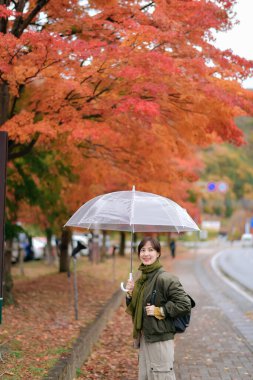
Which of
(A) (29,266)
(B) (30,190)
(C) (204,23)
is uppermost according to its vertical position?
(C) (204,23)

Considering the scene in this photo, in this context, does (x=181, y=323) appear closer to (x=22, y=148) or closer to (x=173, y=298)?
(x=173, y=298)

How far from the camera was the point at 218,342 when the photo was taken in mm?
8484

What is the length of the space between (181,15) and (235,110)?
1734mm

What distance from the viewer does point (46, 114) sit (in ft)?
28.7

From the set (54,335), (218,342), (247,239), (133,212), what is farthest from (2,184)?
(247,239)

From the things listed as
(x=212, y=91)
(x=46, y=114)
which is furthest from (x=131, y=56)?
(x=46, y=114)

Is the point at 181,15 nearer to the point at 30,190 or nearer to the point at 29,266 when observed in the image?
the point at 30,190

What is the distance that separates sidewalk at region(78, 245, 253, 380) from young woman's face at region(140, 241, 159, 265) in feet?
8.41

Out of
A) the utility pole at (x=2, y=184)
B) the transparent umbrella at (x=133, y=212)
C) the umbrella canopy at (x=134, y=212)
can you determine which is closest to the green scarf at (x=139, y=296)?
the transparent umbrella at (x=133, y=212)

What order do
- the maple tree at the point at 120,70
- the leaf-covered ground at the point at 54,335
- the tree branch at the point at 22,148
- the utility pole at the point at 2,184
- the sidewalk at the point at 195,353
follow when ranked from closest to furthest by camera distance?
the utility pole at the point at 2,184 < the leaf-covered ground at the point at 54,335 < the sidewalk at the point at 195,353 < the maple tree at the point at 120,70 < the tree branch at the point at 22,148

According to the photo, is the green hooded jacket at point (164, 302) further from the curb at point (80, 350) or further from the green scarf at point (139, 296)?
the curb at point (80, 350)

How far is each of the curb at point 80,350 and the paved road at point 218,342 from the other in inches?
49.2

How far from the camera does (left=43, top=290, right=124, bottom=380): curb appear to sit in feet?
18.1

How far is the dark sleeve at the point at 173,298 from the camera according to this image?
4.20 m
